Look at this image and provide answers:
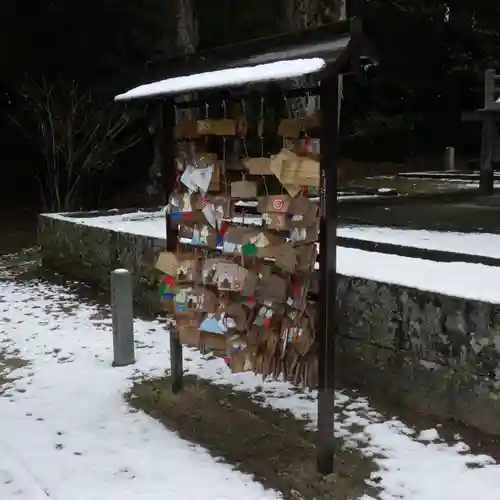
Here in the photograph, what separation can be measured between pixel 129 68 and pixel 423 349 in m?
14.2

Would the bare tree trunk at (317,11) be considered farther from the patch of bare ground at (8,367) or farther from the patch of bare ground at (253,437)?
the patch of bare ground at (253,437)

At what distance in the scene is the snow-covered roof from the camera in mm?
3205

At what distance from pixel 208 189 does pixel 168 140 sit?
660 mm

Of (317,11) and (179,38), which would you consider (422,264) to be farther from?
(179,38)

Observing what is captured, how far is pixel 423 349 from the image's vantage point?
436 centimetres

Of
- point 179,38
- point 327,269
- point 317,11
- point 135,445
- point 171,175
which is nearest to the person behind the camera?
point 327,269

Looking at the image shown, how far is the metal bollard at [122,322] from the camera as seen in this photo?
5637 mm

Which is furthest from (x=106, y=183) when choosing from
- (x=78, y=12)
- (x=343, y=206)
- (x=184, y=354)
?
(x=184, y=354)

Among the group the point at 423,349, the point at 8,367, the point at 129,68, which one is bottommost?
the point at 8,367

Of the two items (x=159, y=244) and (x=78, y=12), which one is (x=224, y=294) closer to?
(x=159, y=244)

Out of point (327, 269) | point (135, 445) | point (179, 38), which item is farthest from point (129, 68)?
point (327, 269)

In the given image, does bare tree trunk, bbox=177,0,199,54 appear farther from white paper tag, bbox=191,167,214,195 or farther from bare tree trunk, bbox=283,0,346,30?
white paper tag, bbox=191,167,214,195

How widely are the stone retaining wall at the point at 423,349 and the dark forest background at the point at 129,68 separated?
8715 millimetres

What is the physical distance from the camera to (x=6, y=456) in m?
3.94
